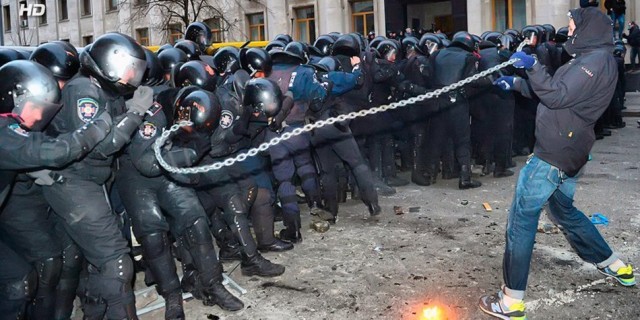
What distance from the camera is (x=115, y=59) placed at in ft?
13.5

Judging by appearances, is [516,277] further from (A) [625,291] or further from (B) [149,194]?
(B) [149,194]

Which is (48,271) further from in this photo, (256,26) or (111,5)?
(111,5)

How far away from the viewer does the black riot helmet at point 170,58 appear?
5.98 metres

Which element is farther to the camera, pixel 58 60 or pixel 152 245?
pixel 58 60

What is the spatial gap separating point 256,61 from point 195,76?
0.96 metres

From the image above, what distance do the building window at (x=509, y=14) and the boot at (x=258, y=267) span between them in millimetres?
19881

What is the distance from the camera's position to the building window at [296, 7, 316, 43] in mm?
28406

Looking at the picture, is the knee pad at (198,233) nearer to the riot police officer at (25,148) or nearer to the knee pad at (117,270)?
the knee pad at (117,270)

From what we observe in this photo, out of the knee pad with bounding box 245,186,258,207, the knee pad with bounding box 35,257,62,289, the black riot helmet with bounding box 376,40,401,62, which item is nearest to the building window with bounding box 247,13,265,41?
the black riot helmet with bounding box 376,40,401,62

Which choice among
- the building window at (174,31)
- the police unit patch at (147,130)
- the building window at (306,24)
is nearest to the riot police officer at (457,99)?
the police unit patch at (147,130)

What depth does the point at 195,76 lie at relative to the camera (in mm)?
5352

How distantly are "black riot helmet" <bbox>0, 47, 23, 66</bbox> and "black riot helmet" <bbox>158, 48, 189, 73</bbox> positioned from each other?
1201mm

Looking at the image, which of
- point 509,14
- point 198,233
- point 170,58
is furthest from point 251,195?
point 509,14

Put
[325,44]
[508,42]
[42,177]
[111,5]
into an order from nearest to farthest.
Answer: [42,177]
[325,44]
[508,42]
[111,5]
